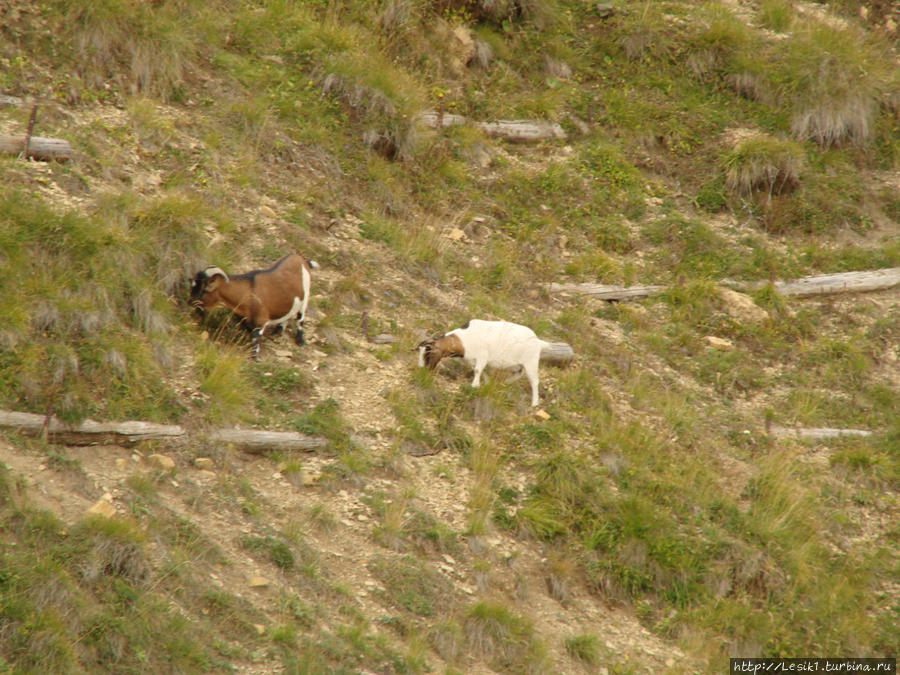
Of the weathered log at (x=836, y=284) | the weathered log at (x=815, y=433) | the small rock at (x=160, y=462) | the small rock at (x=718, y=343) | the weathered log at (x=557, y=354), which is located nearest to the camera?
the small rock at (x=160, y=462)

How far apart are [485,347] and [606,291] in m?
3.15

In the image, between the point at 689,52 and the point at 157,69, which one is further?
the point at 689,52

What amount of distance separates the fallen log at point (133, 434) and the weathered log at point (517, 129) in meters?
7.06

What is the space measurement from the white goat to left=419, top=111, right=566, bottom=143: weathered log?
5110 millimetres

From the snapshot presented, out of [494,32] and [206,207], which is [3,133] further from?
[494,32]

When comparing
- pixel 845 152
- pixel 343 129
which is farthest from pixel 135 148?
pixel 845 152

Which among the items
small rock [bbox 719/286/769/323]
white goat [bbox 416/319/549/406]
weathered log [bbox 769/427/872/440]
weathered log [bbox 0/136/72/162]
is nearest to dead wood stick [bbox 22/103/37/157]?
weathered log [bbox 0/136/72/162]

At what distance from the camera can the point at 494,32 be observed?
15.9 meters

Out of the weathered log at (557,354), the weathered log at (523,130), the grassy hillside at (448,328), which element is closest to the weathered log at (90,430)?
the grassy hillside at (448,328)

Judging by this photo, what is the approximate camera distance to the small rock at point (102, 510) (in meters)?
6.82

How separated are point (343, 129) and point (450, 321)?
3.85 meters

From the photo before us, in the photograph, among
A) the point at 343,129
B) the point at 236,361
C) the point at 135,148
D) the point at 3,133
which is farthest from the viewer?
the point at 343,129

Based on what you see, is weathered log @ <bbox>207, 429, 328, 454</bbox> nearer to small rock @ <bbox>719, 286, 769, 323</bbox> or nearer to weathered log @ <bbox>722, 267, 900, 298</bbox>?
small rock @ <bbox>719, 286, 769, 323</bbox>

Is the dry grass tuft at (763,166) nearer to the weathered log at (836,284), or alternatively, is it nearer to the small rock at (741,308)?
the weathered log at (836,284)
